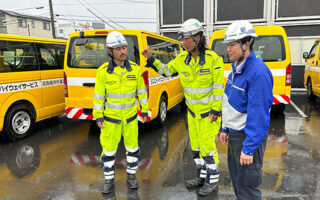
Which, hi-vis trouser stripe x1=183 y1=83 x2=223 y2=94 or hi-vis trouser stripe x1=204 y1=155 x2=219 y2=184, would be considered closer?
hi-vis trouser stripe x1=183 y1=83 x2=223 y2=94

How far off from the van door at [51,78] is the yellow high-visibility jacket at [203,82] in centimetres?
409

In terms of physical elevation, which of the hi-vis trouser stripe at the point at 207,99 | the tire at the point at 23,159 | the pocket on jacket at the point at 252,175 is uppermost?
the hi-vis trouser stripe at the point at 207,99

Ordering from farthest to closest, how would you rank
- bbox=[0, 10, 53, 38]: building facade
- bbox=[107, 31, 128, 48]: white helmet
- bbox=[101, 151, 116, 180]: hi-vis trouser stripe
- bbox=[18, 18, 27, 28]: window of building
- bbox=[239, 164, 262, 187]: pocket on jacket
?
bbox=[18, 18, 27, 28]: window of building
bbox=[0, 10, 53, 38]: building facade
bbox=[101, 151, 116, 180]: hi-vis trouser stripe
bbox=[107, 31, 128, 48]: white helmet
bbox=[239, 164, 262, 187]: pocket on jacket

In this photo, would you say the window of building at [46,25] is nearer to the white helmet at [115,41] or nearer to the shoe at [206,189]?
the white helmet at [115,41]

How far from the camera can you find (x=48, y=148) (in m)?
5.06

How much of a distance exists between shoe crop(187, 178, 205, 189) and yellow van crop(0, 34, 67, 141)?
3.96 meters

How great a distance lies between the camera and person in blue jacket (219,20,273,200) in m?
2.04

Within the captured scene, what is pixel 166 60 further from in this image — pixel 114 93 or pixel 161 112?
pixel 114 93

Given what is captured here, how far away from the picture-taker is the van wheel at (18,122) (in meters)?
5.32

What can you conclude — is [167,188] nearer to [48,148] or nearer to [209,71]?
[209,71]

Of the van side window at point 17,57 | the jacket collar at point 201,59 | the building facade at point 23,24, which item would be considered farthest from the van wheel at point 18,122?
the building facade at point 23,24

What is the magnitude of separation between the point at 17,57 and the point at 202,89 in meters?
4.23

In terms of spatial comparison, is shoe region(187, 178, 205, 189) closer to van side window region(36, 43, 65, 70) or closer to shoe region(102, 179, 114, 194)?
shoe region(102, 179, 114, 194)

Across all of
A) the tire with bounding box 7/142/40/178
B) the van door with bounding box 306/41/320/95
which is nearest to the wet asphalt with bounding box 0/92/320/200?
the tire with bounding box 7/142/40/178
